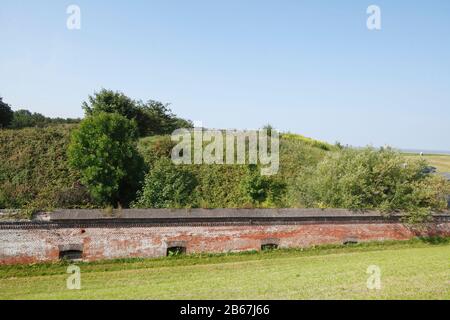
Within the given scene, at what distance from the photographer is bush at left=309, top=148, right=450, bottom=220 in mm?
16906

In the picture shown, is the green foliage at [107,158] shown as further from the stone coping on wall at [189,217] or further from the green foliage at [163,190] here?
the stone coping on wall at [189,217]

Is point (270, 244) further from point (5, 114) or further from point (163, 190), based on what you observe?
point (5, 114)

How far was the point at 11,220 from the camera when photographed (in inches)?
531

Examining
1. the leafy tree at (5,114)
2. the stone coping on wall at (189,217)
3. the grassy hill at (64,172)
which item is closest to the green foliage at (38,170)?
the grassy hill at (64,172)

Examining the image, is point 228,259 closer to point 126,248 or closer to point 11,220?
point 126,248

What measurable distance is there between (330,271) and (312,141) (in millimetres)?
22292

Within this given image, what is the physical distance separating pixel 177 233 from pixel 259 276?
4.31m

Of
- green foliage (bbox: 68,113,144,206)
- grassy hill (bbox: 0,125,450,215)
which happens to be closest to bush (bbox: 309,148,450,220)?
grassy hill (bbox: 0,125,450,215)

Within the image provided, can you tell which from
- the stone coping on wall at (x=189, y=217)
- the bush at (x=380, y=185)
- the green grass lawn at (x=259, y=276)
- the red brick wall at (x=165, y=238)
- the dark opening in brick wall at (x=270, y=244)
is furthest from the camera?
the bush at (x=380, y=185)

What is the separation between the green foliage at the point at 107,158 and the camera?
58.9ft

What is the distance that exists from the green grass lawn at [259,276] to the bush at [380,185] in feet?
6.13

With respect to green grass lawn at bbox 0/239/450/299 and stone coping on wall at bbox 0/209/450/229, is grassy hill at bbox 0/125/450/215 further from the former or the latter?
green grass lawn at bbox 0/239/450/299

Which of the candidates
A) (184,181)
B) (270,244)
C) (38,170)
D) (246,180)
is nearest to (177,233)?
(270,244)
